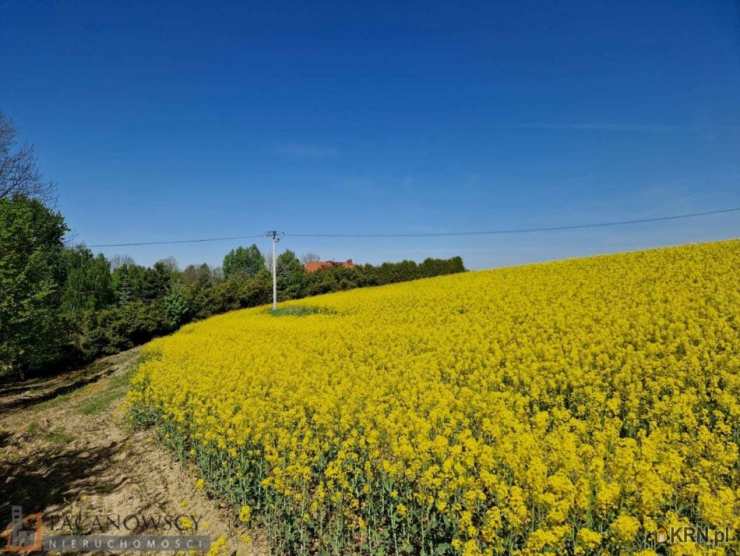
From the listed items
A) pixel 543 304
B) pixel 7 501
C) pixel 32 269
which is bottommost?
pixel 7 501

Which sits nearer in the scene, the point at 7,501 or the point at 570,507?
the point at 570,507

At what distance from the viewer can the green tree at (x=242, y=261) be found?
121 metres

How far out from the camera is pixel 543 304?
17047mm

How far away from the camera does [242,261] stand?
121m

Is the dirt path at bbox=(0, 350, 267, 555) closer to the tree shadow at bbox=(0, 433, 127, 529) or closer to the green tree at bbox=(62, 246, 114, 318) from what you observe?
the tree shadow at bbox=(0, 433, 127, 529)

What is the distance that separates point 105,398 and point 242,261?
361ft

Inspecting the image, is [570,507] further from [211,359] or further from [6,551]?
[211,359]

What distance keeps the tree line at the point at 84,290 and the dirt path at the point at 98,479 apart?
19.0ft

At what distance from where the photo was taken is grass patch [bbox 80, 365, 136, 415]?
13586 millimetres

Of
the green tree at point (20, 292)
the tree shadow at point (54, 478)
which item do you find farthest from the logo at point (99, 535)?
the green tree at point (20, 292)

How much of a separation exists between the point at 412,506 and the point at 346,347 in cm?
911

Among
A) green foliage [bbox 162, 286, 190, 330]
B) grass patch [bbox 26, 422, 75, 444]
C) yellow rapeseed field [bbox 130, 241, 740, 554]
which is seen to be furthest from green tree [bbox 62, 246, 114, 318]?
yellow rapeseed field [bbox 130, 241, 740, 554]

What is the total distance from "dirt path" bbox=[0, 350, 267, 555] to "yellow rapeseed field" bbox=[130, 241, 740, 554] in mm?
426

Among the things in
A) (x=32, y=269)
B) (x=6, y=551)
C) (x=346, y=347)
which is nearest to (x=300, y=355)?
(x=346, y=347)
